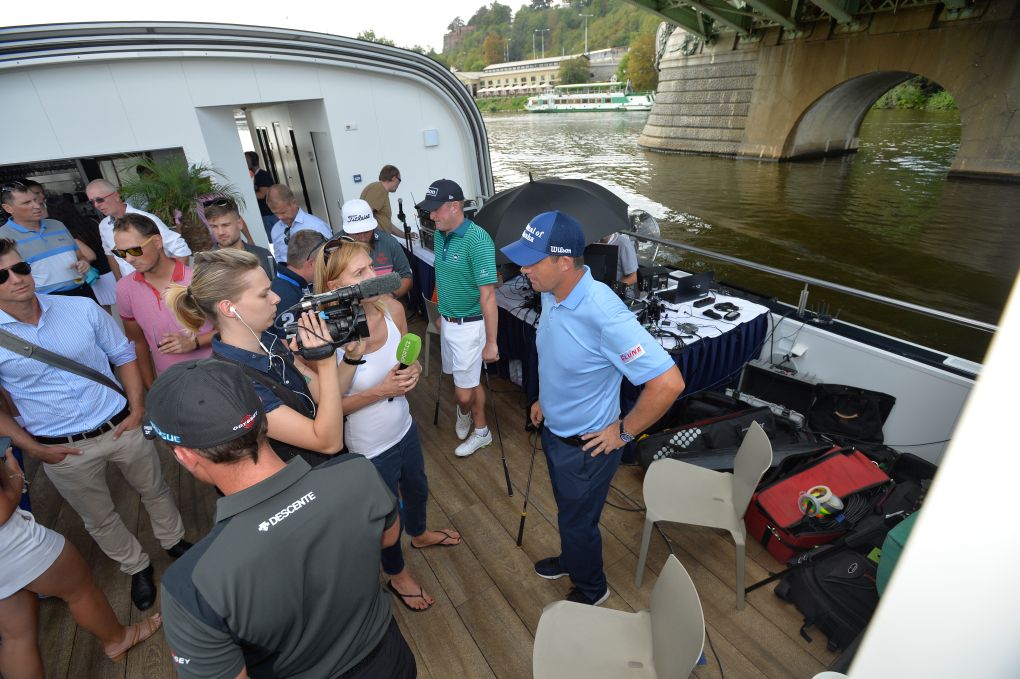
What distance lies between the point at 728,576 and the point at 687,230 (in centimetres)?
1281

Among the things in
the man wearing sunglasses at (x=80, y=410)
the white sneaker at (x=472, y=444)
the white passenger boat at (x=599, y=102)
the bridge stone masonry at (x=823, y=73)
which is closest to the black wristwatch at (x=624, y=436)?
the white sneaker at (x=472, y=444)

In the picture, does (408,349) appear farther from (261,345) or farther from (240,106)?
(240,106)

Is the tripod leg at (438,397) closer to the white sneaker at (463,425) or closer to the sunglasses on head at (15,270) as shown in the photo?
the white sneaker at (463,425)

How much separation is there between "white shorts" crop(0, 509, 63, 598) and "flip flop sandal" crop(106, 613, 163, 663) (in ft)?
2.48

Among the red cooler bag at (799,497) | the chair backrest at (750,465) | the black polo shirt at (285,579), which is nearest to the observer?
the black polo shirt at (285,579)

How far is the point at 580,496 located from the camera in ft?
7.21

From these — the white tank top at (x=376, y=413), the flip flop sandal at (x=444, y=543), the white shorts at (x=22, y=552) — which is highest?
the white tank top at (x=376, y=413)

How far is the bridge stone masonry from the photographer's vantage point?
13578mm

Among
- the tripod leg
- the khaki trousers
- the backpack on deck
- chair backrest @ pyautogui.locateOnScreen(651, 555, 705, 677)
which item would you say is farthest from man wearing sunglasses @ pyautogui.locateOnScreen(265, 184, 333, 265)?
the backpack on deck

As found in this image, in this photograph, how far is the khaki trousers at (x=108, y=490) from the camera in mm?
2389

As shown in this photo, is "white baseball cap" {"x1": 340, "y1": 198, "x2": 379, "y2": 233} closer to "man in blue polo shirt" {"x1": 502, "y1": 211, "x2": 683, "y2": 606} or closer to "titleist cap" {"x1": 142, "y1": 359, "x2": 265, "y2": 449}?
"man in blue polo shirt" {"x1": 502, "y1": 211, "x2": 683, "y2": 606}

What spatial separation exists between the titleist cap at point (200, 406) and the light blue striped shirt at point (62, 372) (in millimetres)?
1608

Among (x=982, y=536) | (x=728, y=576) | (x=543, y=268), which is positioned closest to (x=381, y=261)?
(x=543, y=268)

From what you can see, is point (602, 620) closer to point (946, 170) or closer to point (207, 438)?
point (207, 438)
